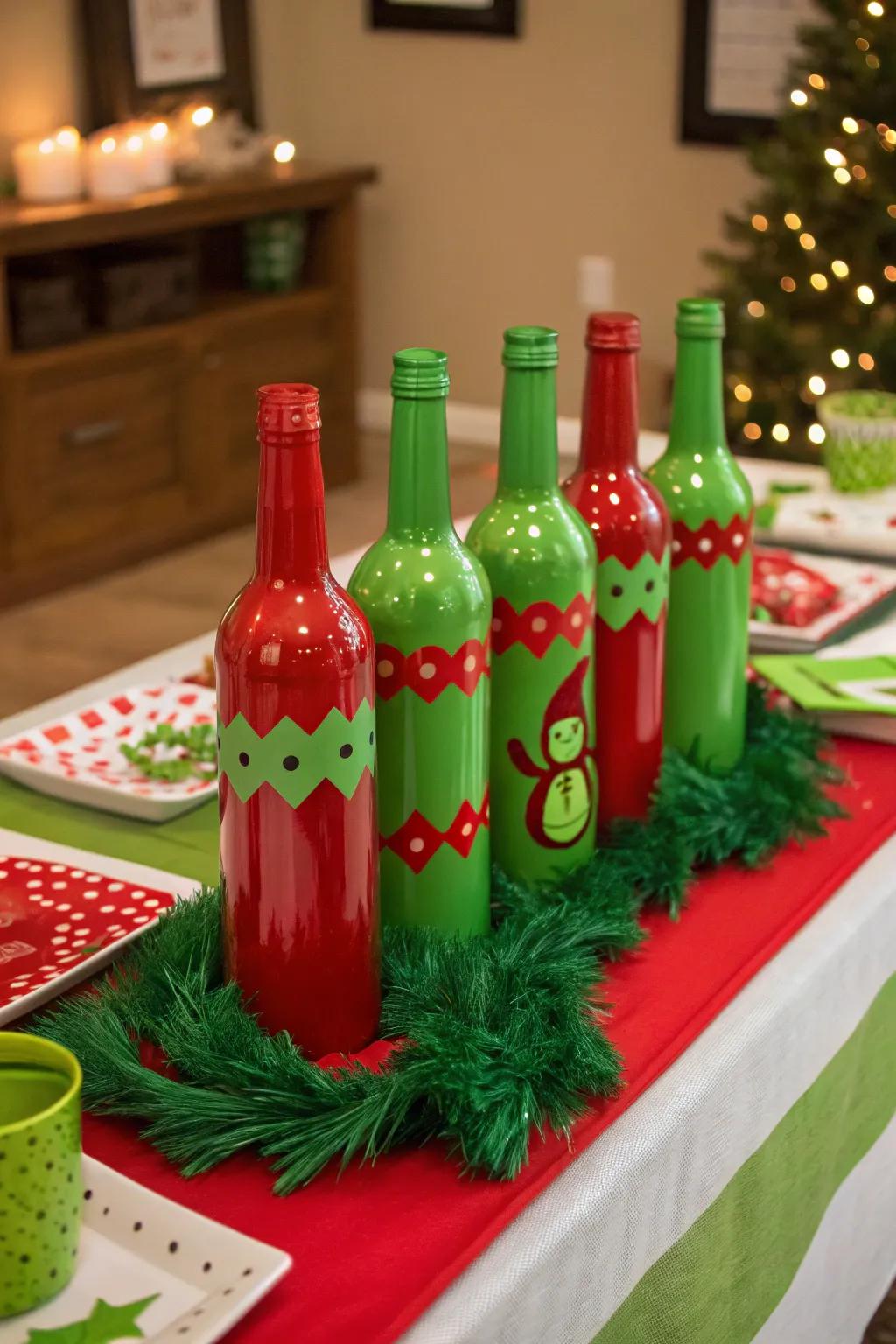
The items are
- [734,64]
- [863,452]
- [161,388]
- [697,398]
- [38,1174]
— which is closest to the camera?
[38,1174]

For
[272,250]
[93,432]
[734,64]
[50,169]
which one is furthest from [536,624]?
[734,64]

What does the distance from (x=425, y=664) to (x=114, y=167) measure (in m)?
3.63

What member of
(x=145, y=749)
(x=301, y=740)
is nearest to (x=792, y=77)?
(x=145, y=749)

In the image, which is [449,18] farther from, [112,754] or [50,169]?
[112,754]

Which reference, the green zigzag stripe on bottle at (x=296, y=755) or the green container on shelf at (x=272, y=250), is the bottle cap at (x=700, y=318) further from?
the green container on shelf at (x=272, y=250)

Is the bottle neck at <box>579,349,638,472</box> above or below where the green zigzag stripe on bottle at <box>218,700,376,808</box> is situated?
above

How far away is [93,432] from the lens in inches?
163

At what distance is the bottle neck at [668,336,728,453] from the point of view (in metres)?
1.11

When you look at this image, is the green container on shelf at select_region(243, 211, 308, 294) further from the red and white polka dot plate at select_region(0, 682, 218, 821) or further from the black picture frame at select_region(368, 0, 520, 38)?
the red and white polka dot plate at select_region(0, 682, 218, 821)

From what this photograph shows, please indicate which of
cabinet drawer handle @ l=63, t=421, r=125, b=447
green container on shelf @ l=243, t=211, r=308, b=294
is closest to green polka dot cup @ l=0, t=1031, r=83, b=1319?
cabinet drawer handle @ l=63, t=421, r=125, b=447

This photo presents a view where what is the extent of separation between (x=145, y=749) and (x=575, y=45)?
4084 millimetres

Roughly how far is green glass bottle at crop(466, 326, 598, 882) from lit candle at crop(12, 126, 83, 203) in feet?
11.4

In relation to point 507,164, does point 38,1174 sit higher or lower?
lower

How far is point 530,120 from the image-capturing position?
502cm
